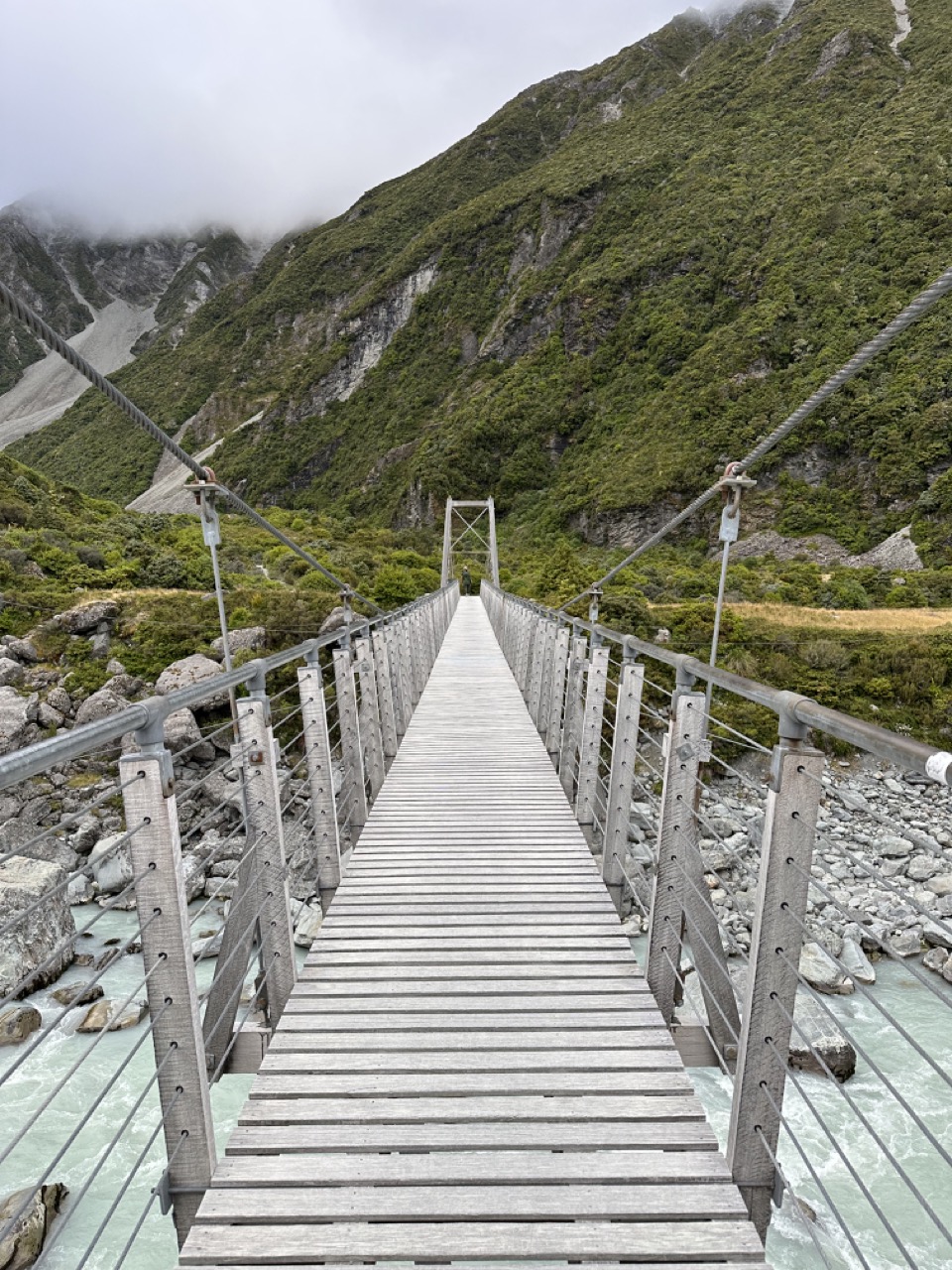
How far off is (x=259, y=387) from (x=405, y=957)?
8661 cm

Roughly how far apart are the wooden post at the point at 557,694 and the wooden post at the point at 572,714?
0.22 meters

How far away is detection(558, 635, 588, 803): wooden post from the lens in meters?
3.75

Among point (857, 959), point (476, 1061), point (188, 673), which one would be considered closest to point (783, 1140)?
point (857, 959)

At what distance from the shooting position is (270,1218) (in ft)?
4.56

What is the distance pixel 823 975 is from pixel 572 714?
4068 mm

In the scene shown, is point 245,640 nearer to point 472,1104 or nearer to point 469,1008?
point 469,1008

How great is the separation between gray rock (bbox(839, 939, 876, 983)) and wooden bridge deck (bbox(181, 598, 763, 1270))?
4.92 metres

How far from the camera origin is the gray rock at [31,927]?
5793mm

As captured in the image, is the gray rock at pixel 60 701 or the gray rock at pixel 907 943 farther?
the gray rock at pixel 60 701

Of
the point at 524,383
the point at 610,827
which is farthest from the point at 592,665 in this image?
the point at 524,383

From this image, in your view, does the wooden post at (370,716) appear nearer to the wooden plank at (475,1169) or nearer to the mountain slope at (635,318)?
the wooden plank at (475,1169)

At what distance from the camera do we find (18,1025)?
204 inches

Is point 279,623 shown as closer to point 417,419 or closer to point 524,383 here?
point 524,383

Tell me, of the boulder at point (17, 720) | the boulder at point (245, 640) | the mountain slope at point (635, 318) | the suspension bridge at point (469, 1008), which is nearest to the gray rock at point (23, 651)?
the boulder at point (17, 720)
